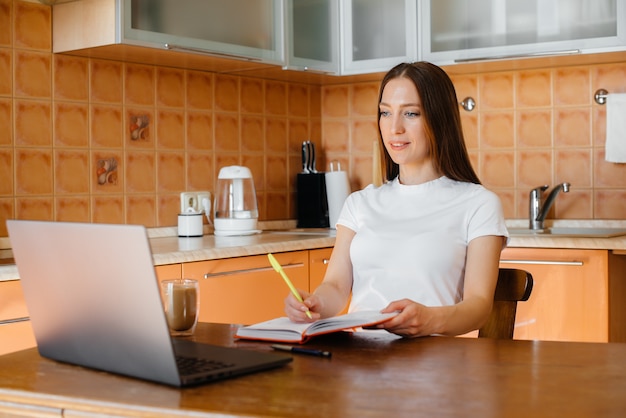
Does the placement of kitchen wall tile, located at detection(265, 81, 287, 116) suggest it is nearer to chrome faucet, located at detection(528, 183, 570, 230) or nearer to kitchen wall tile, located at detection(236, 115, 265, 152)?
kitchen wall tile, located at detection(236, 115, 265, 152)

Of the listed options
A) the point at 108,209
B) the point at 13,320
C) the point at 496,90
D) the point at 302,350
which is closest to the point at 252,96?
the point at 108,209

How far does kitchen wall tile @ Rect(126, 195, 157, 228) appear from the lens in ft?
11.4

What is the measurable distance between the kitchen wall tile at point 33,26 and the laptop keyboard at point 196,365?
2.10 m

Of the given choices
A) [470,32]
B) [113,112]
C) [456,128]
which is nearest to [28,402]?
[456,128]

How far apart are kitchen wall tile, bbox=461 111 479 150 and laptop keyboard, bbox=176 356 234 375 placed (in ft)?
9.41

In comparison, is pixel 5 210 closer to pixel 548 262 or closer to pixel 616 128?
pixel 548 262

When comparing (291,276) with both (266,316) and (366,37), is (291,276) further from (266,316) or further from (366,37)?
(366,37)

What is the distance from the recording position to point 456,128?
6.80 feet

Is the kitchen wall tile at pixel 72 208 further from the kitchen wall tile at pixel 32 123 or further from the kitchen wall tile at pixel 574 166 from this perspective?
the kitchen wall tile at pixel 574 166

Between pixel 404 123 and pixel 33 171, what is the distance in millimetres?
1601

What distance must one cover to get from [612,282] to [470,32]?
115cm

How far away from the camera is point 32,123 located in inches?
123

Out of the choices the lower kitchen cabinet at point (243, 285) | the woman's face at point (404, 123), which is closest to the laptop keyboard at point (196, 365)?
the woman's face at point (404, 123)

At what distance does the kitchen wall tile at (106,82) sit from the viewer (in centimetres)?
333
